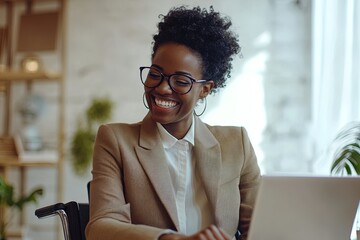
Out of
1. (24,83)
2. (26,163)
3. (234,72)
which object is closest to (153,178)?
(234,72)

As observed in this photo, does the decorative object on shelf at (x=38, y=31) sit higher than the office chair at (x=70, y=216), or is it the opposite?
the decorative object on shelf at (x=38, y=31)

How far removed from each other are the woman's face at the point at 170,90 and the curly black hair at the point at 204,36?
0.10ft

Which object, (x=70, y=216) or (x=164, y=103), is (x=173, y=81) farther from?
(x=70, y=216)

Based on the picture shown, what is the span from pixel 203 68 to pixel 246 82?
2.28 metres

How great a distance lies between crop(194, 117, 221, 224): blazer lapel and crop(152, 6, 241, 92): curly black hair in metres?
0.17

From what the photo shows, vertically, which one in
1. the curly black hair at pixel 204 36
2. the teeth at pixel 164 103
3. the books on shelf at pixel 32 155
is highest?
the curly black hair at pixel 204 36

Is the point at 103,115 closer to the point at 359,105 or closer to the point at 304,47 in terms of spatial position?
the point at 304,47

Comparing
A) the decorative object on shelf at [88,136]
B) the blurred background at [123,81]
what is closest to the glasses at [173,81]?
the blurred background at [123,81]

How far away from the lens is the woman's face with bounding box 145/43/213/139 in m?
1.55

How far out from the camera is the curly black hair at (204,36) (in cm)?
161

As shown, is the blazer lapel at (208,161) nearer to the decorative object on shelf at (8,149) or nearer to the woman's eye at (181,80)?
the woman's eye at (181,80)

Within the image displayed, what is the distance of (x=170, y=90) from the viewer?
5.08 feet

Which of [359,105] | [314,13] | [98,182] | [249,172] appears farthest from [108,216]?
[314,13]

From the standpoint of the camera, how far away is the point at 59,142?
14.1ft
